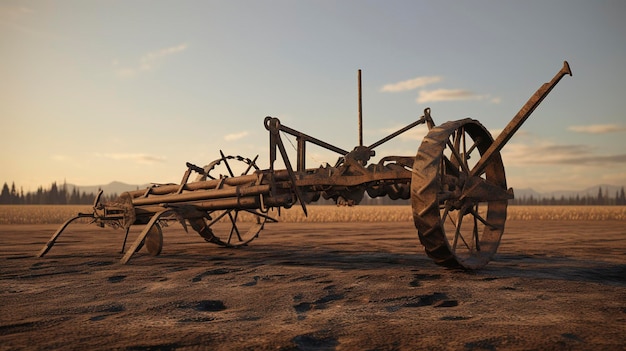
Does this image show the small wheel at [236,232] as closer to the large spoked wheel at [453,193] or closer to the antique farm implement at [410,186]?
the antique farm implement at [410,186]

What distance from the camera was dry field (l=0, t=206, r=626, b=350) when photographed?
11.6ft

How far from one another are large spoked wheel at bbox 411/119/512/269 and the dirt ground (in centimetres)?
41

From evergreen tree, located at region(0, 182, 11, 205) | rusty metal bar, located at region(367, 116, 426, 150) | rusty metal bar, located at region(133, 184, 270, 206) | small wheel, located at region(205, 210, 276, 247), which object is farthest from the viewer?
evergreen tree, located at region(0, 182, 11, 205)

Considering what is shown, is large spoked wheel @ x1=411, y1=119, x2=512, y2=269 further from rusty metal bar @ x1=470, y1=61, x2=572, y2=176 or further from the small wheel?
the small wheel

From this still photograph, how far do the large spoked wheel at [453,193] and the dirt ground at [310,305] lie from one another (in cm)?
41

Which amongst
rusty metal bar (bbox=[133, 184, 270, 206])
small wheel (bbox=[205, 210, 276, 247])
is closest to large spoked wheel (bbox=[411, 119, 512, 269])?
rusty metal bar (bbox=[133, 184, 270, 206])

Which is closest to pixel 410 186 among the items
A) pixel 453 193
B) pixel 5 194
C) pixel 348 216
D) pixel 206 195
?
pixel 453 193

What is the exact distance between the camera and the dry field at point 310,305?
A: 11.6 ft

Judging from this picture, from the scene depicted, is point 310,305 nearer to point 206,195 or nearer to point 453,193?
point 453,193

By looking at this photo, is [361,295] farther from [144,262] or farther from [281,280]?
[144,262]

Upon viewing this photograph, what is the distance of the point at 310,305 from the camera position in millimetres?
4691

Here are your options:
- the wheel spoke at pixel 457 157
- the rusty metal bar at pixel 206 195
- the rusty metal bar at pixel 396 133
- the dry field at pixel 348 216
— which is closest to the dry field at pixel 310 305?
the rusty metal bar at pixel 206 195

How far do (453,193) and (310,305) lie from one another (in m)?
2.74

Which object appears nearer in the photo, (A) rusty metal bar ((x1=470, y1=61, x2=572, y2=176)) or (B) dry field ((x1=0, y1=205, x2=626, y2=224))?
(A) rusty metal bar ((x1=470, y1=61, x2=572, y2=176))
